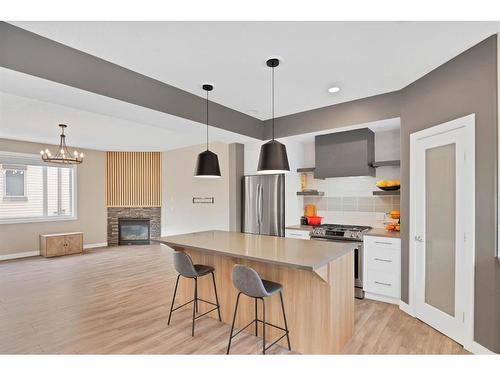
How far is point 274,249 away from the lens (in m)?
2.54

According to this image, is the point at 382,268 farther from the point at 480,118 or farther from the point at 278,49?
the point at 278,49

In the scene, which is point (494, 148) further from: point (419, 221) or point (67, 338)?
point (67, 338)

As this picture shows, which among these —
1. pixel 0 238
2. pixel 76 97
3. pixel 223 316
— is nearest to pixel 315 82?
pixel 76 97

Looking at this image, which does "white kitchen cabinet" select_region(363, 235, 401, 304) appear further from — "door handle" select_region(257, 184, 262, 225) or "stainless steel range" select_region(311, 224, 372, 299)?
"door handle" select_region(257, 184, 262, 225)

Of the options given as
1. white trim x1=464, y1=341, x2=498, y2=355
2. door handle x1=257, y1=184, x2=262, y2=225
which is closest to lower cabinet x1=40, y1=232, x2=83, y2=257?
door handle x1=257, y1=184, x2=262, y2=225

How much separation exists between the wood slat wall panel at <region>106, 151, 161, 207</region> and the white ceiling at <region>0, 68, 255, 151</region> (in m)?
0.53

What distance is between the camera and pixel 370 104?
12.4ft

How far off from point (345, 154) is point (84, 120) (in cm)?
440

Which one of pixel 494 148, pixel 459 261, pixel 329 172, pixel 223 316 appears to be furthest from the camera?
pixel 329 172

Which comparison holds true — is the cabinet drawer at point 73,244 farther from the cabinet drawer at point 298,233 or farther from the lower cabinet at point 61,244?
the cabinet drawer at point 298,233

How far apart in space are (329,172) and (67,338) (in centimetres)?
401

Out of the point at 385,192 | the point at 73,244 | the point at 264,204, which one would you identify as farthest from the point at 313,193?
the point at 73,244

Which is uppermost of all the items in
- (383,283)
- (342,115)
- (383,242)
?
(342,115)

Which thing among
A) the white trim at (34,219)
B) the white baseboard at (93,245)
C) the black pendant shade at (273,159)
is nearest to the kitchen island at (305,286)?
the black pendant shade at (273,159)
